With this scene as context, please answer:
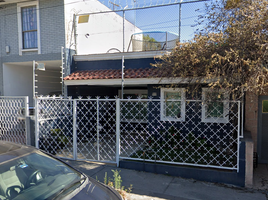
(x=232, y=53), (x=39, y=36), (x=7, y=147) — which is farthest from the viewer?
(x=39, y=36)

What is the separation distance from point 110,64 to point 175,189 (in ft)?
17.9

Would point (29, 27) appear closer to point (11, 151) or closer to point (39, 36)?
point (39, 36)

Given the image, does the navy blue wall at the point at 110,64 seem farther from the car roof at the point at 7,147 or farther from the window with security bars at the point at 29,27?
the car roof at the point at 7,147

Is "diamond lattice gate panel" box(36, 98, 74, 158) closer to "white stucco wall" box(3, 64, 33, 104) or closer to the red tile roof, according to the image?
the red tile roof

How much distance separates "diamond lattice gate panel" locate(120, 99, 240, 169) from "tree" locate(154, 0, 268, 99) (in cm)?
60

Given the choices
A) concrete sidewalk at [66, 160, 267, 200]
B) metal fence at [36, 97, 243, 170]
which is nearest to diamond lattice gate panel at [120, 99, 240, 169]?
metal fence at [36, 97, 243, 170]

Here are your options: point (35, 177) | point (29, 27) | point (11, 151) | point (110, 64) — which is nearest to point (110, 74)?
point (110, 64)

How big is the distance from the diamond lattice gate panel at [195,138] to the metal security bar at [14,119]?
10.7ft

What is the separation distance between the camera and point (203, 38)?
488cm

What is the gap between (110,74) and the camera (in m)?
7.85

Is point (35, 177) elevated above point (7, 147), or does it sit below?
below

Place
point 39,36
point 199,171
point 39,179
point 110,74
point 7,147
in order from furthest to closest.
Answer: point 39,36, point 110,74, point 199,171, point 7,147, point 39,179

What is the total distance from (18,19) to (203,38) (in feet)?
26.7

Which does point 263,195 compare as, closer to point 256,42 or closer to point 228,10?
point 256,42
